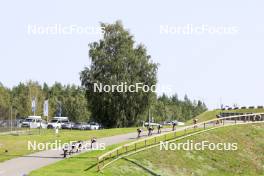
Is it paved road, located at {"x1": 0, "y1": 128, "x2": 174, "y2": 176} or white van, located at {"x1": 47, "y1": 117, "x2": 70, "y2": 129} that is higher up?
white van, located at {"x1": 47, "y1": 117, "x2": 70, "y2": 129}

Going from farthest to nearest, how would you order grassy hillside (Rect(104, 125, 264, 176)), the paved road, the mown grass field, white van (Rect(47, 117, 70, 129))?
white van (Rect(47, 117, 70, 129)) → grassy hillside (Rect(104, 125, 264, 176)) → the mown grass field → the paved road

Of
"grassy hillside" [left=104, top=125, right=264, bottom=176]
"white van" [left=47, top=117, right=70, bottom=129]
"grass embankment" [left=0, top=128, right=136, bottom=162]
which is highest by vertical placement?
"white van" [left=47, top=117, right=70, bottom=129]

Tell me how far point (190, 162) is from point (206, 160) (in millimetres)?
1866

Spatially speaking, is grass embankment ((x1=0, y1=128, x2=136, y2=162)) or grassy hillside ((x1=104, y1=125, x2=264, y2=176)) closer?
grassy hillside ((x1=104, y1=125, x2=264, y2=176))

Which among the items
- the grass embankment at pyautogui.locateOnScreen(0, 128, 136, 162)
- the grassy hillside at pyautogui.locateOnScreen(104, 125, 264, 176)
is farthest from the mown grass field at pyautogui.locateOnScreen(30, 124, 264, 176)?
the grass embankment at pyautogui.locateOnScreen(0, 128, 136, 162)

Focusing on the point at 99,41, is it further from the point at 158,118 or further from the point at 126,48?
the point at 158,118

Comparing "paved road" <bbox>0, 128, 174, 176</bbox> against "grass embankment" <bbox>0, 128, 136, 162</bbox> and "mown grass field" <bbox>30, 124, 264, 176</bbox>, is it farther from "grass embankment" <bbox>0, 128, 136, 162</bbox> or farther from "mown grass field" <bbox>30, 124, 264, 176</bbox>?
"grass embankment" <bbox>0, 128, 136, 162</bbox>

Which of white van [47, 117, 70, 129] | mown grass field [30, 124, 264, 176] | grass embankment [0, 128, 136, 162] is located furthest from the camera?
white van [47, 117, 70, 129]

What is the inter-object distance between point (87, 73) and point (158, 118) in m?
74.4

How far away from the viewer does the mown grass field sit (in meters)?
29.1

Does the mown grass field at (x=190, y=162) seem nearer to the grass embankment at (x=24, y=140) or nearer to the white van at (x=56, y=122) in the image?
the grass embankment at (x=24, y=140)

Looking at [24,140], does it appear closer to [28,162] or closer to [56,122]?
[28,162]

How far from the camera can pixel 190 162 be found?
36062mm

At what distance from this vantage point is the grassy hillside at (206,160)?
3170 cm
